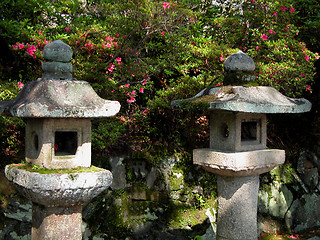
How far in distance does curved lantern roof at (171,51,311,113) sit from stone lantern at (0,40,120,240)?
1.29 metres

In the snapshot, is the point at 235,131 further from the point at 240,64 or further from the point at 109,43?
the point at 109,43

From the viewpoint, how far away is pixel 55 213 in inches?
140

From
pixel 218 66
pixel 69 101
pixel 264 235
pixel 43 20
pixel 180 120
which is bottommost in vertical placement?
pixel 264 235

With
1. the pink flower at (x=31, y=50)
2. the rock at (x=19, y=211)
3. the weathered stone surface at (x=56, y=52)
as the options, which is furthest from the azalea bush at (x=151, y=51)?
the weathered stone surface at (x=56, y=52)

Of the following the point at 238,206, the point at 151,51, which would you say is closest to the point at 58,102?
the point at 238,206

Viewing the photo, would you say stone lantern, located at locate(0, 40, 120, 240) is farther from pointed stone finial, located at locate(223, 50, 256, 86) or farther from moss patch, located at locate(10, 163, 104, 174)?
pointed stone finial, located at locate(223, 50, 256, 86)

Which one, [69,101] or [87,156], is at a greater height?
[69,101]

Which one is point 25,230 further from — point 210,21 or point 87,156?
point 210,21

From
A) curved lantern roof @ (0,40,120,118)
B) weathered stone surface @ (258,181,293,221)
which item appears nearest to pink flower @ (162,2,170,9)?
curved lantern roof @ (0,40,120,118)

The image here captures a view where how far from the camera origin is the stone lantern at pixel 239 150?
4238 millimetres

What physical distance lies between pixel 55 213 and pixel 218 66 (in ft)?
13.5

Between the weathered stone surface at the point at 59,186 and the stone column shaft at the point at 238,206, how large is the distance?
1.75m

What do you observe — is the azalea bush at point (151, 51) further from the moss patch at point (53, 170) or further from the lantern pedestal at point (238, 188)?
the moss patch at point (53, 170)

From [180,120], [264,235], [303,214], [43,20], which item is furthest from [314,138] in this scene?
[43,20]
